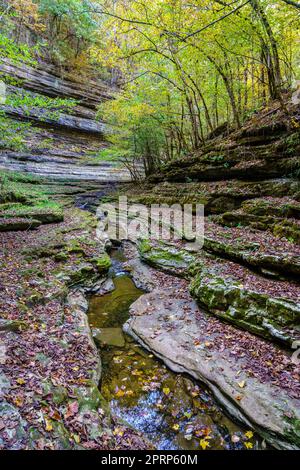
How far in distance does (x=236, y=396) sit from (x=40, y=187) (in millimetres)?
17253

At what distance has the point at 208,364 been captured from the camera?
4578 millimetres

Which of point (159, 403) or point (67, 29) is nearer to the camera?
point (159, 403)

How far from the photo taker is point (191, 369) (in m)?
4.58

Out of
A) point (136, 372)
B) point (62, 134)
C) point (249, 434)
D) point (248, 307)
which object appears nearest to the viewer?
point (249, 434)

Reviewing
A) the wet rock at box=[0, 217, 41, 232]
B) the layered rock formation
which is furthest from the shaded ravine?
the layered rock formation

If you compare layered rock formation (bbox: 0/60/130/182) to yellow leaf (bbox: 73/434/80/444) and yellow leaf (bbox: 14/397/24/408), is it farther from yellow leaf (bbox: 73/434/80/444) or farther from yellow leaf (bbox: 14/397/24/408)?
yellow leaf (bbox: 73/434/80/444)

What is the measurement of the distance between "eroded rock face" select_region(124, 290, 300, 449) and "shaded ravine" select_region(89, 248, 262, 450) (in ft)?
0.54

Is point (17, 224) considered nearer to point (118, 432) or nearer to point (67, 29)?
point (118, 432)

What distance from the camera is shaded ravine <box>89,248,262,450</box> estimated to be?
3.51 m

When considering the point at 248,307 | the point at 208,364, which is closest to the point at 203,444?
the point at 208,364

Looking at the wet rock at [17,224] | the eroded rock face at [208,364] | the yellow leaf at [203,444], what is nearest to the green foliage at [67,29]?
the wet rock at [17,224]

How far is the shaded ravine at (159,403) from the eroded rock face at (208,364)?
17cm

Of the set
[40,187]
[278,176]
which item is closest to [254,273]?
[278,176]

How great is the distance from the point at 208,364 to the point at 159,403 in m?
1.07
